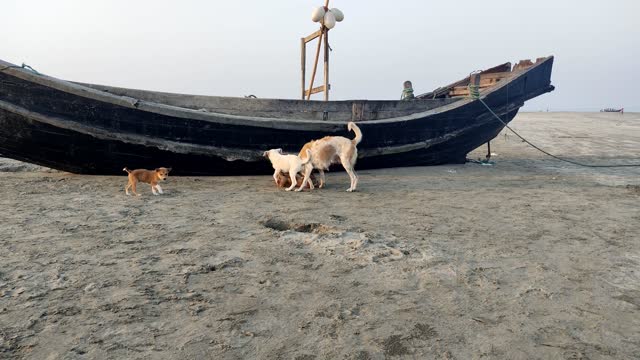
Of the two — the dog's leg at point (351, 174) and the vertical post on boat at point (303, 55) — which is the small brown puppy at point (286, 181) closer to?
the dog's leg at point (351, 174)

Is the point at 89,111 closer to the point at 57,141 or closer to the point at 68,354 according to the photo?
the point at 57,141

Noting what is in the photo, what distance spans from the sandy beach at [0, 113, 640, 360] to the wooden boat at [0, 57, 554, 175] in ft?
3.62

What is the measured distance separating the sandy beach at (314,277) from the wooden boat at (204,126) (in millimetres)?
1104

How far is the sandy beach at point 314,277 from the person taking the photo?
6.88ft

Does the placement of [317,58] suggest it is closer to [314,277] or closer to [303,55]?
[303,55]

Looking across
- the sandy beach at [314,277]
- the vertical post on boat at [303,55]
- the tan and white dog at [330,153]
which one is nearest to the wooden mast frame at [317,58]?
the vertical post on boat at [303,55]

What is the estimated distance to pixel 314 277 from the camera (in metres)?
2.92

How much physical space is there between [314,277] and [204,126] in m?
4.78

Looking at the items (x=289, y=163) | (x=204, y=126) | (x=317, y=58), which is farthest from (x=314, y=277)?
(x=317, y=58)

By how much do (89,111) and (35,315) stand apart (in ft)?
16.2

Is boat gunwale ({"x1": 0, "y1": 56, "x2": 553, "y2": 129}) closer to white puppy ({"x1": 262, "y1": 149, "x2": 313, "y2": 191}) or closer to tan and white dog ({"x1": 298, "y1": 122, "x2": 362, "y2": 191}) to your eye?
white puppy ({"x1": 262, "y1": 149, "x2": 313, "y2": 191})

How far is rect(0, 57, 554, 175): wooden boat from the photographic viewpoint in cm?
607

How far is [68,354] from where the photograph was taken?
193 centimetres

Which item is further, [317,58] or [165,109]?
[317,58]
